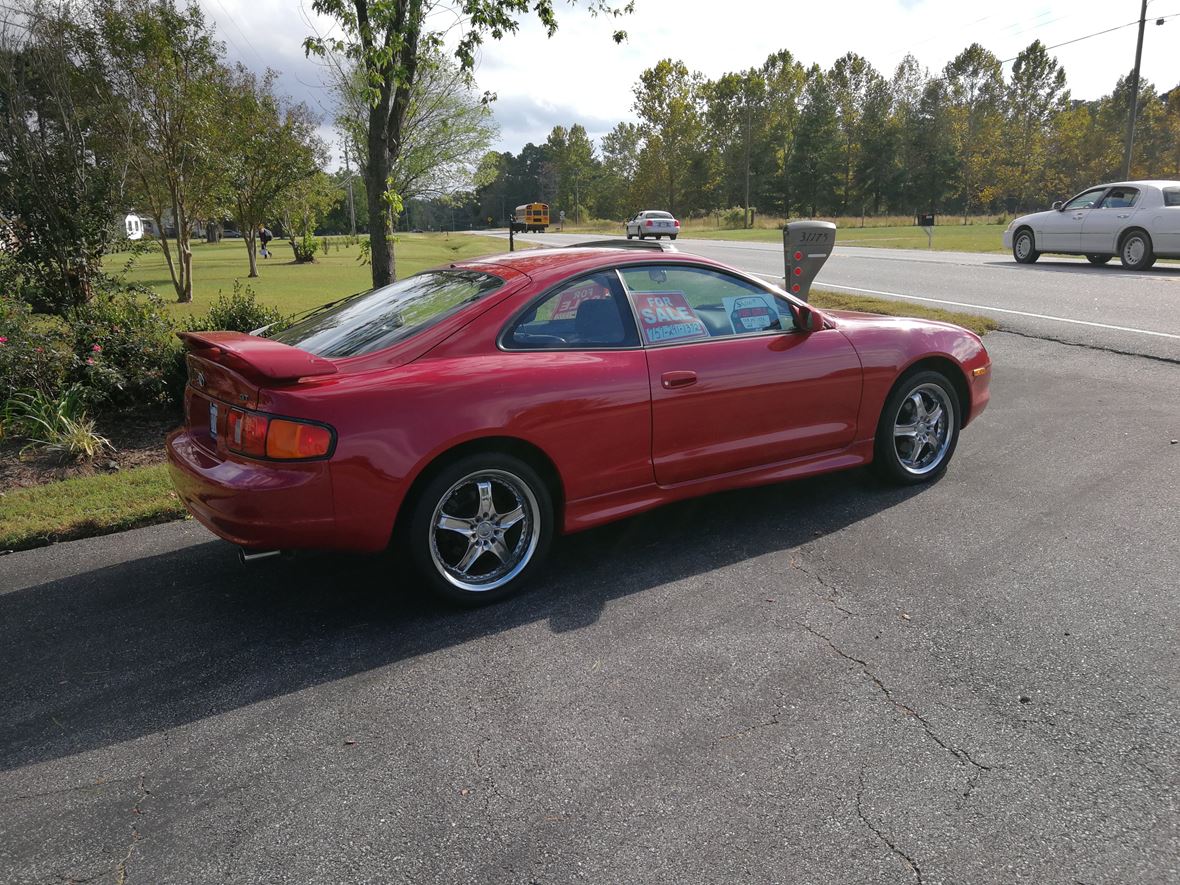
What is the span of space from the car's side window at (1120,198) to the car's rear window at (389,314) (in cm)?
1606

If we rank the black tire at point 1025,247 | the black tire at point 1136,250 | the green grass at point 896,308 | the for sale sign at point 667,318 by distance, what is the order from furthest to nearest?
the black tire at point 1025,247 < the black tire at point 1136,250 < the green grass at point 896,308 < the for sale sign at point 667,318

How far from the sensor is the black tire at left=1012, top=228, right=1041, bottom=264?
57.3ft

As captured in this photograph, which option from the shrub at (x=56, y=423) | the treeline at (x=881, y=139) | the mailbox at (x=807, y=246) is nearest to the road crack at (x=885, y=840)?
the shrub at (x=56, y=423)

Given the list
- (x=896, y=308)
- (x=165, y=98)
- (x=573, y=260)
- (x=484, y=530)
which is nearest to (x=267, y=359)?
(x=484, y=530)

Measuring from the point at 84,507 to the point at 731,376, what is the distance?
3997 millimetres

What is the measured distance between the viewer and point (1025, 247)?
57.9 feet

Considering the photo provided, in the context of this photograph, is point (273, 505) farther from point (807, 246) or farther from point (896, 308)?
point (896, 308)

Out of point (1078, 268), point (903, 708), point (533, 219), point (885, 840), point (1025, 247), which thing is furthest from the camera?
point (533, 219)

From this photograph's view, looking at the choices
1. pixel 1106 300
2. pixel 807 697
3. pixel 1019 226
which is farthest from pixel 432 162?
pixel 807 697

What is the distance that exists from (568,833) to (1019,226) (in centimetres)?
1887

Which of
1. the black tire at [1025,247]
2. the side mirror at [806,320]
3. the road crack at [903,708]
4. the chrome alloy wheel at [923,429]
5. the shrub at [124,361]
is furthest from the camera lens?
the black tire at [1025,247]

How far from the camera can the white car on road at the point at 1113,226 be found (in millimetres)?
15062

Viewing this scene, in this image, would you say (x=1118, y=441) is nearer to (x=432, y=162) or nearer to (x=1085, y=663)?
(x=1085, y=663)

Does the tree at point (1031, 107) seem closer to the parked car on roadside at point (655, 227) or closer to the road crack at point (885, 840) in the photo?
the parked car on roadside at point (655, 227)
